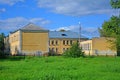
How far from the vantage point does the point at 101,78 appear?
21.6 metres

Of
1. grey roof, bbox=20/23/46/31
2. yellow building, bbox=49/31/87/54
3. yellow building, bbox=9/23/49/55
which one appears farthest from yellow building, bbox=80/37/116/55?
yellow building, bbox=49/31/87/54

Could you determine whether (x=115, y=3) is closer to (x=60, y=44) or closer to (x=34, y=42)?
(x=34, y=42)

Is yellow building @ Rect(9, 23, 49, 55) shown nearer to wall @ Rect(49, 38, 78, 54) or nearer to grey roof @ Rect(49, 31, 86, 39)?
wall @ Rect(49, 38, 78, 54)

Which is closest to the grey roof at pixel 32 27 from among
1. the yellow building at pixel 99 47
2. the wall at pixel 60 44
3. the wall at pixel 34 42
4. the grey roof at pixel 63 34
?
the wall at pixel 34 42

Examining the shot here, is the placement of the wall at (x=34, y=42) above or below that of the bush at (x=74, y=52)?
above

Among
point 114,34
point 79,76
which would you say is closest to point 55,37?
point 114,34

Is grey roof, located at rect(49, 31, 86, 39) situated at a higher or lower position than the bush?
higher

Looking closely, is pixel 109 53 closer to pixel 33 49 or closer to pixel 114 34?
pixel 33 49

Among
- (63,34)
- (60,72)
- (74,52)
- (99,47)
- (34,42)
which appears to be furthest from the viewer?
(63,34)

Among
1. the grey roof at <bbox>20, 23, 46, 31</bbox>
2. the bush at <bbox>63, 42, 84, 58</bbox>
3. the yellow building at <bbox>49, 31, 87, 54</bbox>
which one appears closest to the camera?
the bush at <bbox>63, 42, 84, 58</bbox>

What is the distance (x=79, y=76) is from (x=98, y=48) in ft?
227

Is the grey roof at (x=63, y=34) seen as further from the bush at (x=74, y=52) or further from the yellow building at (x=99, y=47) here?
the bush at (x=74, y=52)

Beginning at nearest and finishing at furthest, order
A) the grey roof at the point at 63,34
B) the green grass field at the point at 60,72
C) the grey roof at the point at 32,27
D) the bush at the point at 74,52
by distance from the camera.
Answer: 1. the green grass field at the point at 60,72
2. the bush at the point at 74,52
3. the grey roof at the point at 32,27
4. the grey roof at the point at 63,34

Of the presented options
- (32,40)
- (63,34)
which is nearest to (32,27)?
(32,40)
